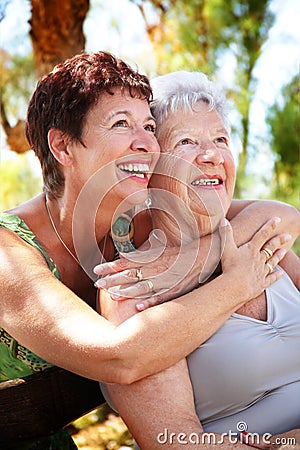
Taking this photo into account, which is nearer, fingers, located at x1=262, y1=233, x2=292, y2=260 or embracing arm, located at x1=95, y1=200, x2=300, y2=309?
embracing arm, located at x1=95, y1=200, x2=300, y2=309

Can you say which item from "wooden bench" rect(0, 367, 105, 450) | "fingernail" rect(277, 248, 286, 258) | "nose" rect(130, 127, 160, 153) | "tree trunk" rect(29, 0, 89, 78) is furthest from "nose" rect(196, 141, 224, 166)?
"tree trunk" rect(29, 0, 89, 78)

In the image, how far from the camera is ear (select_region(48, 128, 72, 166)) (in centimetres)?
203

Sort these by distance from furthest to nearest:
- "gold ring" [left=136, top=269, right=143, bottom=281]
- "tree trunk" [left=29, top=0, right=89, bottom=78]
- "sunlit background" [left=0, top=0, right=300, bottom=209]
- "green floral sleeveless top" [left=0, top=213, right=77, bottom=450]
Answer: "sunlit background" [left=0, top=0, right=300, bottom=209]
"tree trunk" [left=29, top=0, right=89, bottom=78]
"green floral sleeveless top" [left=0, top=213, right=77, bottom=450]
"gold ring" [left=136, top=269, right=143, bottom=281]

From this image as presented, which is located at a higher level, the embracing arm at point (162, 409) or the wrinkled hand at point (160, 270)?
the wrinkled hand at point (160, 270)

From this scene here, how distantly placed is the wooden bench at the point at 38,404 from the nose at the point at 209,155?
848 mm

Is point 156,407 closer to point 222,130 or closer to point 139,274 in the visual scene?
point 139,274

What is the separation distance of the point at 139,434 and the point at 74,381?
39 cm

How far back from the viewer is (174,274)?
1.90m

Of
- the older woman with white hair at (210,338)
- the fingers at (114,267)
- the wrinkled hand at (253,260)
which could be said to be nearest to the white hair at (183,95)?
the older woman with white hair at (210,338)

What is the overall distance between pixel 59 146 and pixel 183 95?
0.47 meters

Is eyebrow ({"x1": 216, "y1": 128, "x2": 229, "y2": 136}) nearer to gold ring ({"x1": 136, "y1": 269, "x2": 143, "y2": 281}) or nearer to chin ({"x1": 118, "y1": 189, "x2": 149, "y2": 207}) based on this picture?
chin ({"x1": 118, "y1": 189, "x2": 149, "y2": 207})

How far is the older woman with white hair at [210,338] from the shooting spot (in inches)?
66.1

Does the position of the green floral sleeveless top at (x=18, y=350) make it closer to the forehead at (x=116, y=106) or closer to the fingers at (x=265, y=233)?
the forehead at (x=116, y=106)

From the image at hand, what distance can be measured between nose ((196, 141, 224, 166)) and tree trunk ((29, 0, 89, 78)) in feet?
9.70
